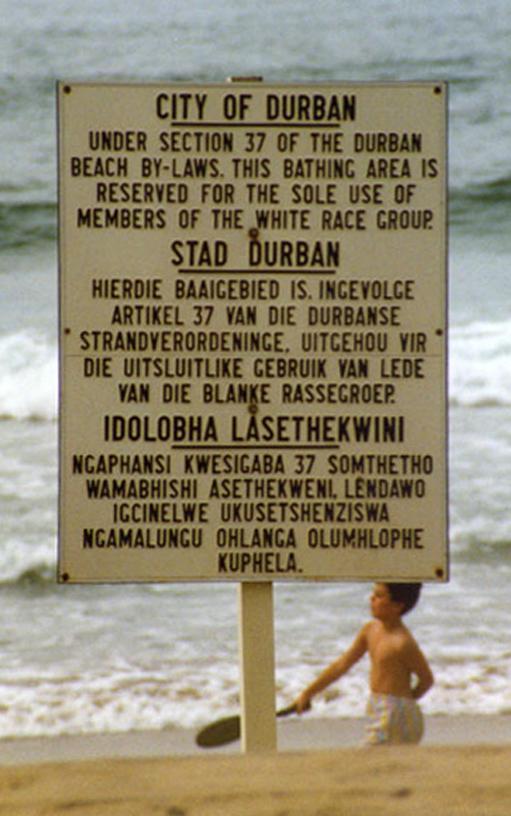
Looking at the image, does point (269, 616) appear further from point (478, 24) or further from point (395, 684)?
point (478, 24)

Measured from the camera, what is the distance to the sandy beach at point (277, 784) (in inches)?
37.5

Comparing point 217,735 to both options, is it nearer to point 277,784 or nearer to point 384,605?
point 384,605

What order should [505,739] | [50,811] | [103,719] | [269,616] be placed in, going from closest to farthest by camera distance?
1. [50,811]
2. [269,616]
3. [505,739]
4. [103,719]

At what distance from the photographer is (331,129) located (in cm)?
194

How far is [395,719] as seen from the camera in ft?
11.0

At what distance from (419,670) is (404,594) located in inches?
16.7

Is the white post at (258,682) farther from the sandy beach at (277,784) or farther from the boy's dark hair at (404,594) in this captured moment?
the boy's dark hair at (404,594)

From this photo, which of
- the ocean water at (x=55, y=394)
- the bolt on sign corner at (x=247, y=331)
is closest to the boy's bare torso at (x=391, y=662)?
the ocean water at (x=55, y=394)

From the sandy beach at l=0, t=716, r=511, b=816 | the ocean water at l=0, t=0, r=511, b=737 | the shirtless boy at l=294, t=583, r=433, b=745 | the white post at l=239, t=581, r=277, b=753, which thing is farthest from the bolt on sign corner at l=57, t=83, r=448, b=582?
the ocean water at l=0, t=0, r=511, b=737

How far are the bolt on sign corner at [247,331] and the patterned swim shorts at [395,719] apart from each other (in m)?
1.48

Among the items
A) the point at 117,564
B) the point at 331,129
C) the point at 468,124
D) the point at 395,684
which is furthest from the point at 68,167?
the point at 468,124

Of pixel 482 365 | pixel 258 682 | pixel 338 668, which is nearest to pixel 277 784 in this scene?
pixel 258 682

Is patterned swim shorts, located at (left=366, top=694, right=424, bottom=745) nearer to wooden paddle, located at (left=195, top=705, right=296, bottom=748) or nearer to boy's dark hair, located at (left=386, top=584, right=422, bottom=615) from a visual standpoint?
wooden paddle, located at (left=195, top=705, right=296, bottom=748)

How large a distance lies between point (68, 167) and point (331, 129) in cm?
35
